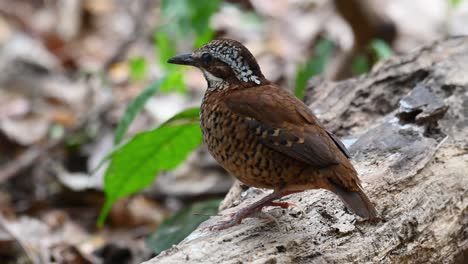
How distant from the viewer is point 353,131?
4.36m

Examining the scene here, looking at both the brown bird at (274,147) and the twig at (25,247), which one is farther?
the twig at (25,247)

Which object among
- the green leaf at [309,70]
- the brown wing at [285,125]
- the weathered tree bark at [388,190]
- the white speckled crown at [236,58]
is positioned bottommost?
the weathered tree bark at [388,190]

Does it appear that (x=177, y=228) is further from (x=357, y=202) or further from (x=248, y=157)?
(x=357, y=202)

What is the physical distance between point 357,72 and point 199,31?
1.77 m

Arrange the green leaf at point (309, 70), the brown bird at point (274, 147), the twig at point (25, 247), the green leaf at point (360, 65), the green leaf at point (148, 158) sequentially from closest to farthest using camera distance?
the brown bird at point (274, 147)
the green leaf at point (148, 158)
the twig at point (25, 247)
the green leaf at point (309, 70)
the green leaf at point (360, 65)

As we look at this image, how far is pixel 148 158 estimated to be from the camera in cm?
439

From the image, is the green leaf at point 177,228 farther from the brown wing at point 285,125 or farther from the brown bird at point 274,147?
the brown wing at point 285,125

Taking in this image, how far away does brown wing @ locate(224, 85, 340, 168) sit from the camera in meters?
3.27

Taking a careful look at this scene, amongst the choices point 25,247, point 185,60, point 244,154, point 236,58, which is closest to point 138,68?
point 25,247

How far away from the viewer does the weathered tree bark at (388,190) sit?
3.11m

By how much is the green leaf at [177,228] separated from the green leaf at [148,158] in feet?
1.16

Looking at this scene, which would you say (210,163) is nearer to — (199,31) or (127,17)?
(199,31)

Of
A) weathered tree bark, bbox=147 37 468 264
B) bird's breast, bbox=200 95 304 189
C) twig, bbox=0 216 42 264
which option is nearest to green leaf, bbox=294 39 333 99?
weathered tree bark, bbox=147 37 468 264

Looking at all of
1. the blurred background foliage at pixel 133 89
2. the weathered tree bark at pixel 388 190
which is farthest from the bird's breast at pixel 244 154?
the blurred background foliage at pixel 133 89
